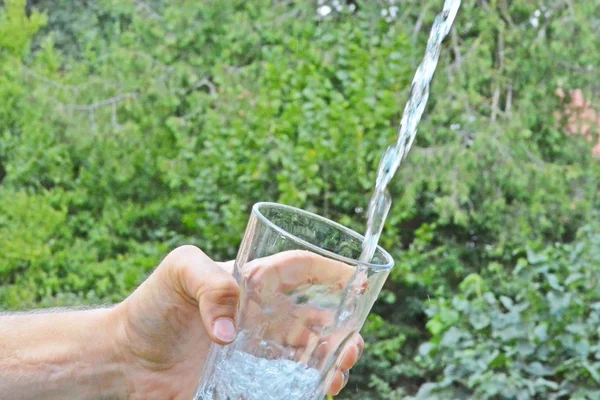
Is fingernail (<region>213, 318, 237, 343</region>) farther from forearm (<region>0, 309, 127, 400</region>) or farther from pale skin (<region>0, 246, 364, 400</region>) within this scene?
forearm (<region>0, 309, 127, 400</region>)

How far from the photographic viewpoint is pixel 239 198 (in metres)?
3.49

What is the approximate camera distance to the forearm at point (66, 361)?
1.27m

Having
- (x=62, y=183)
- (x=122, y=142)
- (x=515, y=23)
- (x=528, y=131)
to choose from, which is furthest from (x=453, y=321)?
(x=62, y=183)

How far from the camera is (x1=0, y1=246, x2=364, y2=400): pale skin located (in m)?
1.18

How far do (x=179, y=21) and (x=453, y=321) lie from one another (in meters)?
1.97

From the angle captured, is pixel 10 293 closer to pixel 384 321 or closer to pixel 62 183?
pixel 62 183

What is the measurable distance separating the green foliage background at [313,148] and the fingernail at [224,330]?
209 cm

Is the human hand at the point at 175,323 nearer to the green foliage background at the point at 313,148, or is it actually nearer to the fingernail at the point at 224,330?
the fingernail at the point at 224,330

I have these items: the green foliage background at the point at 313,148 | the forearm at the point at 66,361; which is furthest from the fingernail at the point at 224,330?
the green foliage background at the point at 313,148

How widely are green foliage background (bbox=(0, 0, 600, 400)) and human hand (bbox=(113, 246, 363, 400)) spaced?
1776 millimetres

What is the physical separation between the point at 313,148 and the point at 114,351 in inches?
85.0

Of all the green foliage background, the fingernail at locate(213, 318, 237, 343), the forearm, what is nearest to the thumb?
the fingernail at locate(213, 318, 237, 343)

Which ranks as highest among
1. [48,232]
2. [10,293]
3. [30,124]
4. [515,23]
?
[515,23]

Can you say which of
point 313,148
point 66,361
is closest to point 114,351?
point 66,361
